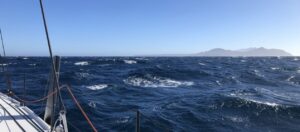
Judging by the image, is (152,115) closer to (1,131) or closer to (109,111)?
(109,111)

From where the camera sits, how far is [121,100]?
1709 cm

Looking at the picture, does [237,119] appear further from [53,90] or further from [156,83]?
[156,83]

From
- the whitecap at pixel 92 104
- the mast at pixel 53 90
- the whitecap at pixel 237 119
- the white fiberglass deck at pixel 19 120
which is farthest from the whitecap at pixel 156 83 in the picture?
the mast at pixel 53 90

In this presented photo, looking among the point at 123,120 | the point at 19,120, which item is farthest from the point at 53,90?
the point at 123,120

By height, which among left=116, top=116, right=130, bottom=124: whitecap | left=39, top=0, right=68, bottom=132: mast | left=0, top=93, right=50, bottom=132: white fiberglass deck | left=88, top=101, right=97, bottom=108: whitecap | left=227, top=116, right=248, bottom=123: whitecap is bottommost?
left=227, top=116, right=248, bottom=123: whitecap

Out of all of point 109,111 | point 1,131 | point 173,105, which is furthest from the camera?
point 173,105

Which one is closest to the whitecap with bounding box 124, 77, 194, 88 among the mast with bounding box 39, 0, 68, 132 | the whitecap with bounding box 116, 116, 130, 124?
the whitecap with bounding box 116, 116, 130, 124

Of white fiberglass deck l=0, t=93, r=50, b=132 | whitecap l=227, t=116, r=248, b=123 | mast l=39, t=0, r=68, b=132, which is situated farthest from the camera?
whitecap l=227, t=116, r=248, b=123

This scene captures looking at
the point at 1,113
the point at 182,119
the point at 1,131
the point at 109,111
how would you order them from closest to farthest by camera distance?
the point at 1,131
the point at 1,113
the point at 182,119
the point at 109,111

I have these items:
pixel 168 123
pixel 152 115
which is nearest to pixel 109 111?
pixel 152 115

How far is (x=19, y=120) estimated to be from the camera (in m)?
6.35

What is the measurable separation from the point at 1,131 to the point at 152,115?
26.7 ft

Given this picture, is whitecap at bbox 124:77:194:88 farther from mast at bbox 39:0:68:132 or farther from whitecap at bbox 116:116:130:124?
mast at bbox 39:0:68:132

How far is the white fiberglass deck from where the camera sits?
5.77m
